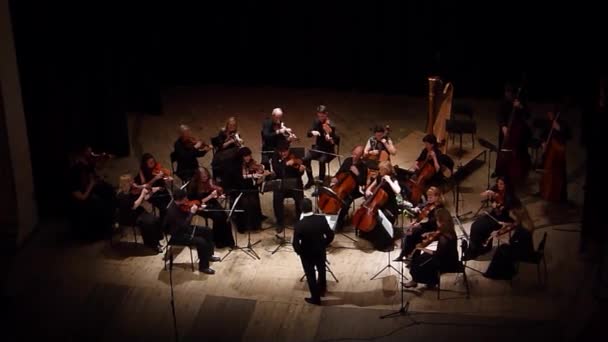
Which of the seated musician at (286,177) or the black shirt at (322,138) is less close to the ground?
the black shirt at (322,138)

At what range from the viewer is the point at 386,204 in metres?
12.0

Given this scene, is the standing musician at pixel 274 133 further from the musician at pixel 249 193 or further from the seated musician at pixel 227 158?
the musician at pixel 249 193

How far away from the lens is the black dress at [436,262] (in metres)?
10.7

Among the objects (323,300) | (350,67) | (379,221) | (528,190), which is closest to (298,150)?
(379,221)

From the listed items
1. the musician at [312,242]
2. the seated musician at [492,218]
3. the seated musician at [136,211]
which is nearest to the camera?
the musician at [312,242]

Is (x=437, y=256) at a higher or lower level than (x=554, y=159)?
lower

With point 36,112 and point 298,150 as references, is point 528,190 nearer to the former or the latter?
point 298,150

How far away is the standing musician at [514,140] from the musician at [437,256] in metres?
2.33

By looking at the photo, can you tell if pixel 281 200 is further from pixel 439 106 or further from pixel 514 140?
pixel 514 140

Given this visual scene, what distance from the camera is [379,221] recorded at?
11.8 m

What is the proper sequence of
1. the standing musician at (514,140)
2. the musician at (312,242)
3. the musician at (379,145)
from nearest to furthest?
the musician at (312,242) → the musician at (379,145) → the standing musician at (514,140)

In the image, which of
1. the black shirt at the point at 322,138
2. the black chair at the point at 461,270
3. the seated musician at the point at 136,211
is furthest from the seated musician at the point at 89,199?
the black chair at the point at 461,270

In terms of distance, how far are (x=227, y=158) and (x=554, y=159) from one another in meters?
4.09

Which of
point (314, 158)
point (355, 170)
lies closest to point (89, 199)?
point (314, 158)
